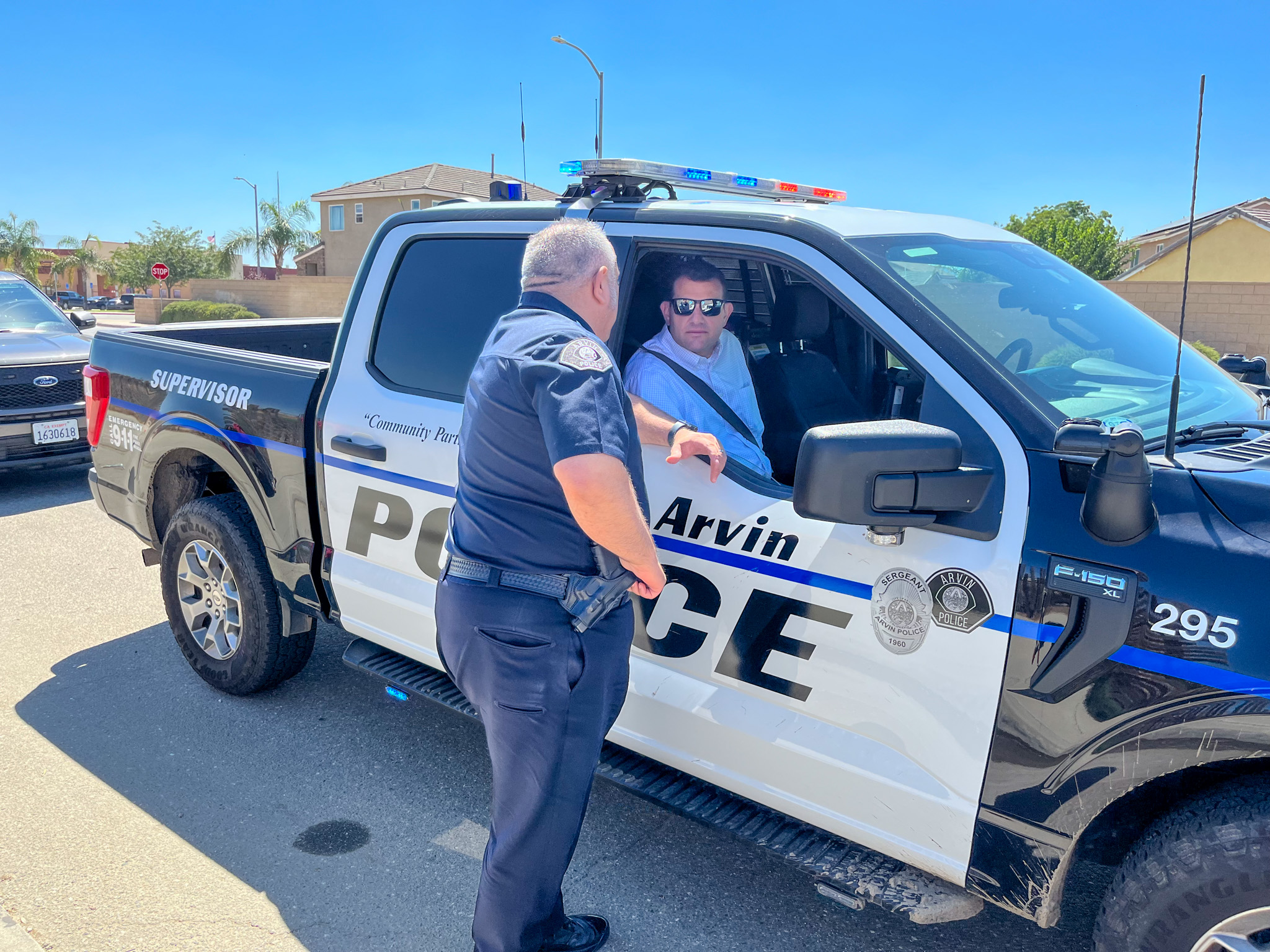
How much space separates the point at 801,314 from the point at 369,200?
155 feet

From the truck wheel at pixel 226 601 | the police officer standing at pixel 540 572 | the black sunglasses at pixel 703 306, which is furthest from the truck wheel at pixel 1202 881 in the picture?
the truck wheel at pixel 226 601

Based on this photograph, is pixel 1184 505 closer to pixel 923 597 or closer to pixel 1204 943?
pixel 923 597

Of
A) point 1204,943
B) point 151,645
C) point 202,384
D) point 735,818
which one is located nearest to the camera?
point 1204,943

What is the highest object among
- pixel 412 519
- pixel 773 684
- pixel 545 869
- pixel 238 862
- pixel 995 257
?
pixel 995 257

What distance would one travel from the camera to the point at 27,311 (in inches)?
358

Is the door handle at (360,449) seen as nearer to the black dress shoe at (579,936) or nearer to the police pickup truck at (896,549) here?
the police pickup truck at (896,549)

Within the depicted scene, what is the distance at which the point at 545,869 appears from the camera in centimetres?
230

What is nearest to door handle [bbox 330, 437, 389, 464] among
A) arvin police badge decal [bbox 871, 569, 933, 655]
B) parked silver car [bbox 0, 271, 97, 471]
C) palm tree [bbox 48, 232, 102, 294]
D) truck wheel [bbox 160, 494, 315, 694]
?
truck wheel [bbox 160, 494, 315, 694]

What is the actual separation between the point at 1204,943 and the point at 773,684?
0.96 m

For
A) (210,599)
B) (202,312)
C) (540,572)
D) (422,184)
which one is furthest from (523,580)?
(422,184)

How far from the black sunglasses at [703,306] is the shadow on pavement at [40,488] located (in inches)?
225

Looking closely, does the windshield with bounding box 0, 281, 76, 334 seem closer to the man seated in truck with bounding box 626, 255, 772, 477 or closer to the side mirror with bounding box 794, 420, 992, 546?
the man seated in truck with bounding box 626, 255, 772, 477

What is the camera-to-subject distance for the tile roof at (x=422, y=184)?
4441cm

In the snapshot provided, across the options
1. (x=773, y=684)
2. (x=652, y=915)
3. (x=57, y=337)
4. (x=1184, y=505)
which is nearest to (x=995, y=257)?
(x=1184, y=505)
